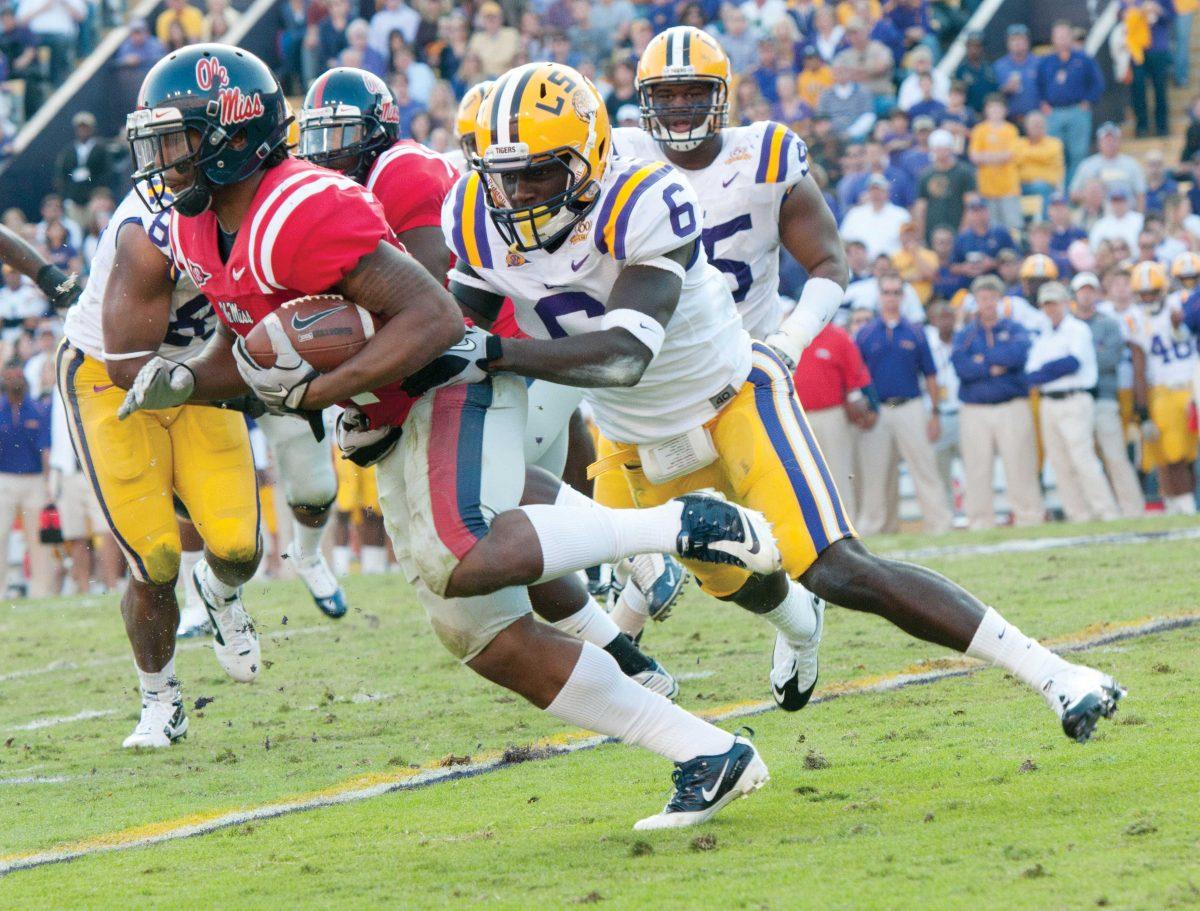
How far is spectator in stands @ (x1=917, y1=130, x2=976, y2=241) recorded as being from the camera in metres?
12.6

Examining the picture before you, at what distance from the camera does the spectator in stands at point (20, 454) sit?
452 inches

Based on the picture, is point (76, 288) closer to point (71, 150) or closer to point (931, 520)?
point (931, 520)

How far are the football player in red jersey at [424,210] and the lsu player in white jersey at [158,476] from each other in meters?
0.64

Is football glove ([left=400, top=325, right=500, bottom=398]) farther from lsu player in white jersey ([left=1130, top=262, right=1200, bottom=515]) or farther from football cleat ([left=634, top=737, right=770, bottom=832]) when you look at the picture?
lsu player in white jersey ([left=1130, top=262, right=1200, bottom=515])

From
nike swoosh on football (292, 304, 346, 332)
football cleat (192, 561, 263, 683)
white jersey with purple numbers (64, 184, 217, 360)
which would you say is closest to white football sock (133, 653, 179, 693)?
football cleat (192, 561, 263, 683)

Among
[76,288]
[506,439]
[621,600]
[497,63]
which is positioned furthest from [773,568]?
[497,63]

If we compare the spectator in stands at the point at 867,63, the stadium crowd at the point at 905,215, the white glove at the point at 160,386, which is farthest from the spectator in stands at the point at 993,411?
the white glove at the point at 160,386

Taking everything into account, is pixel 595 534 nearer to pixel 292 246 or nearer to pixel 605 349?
pixel 605 349

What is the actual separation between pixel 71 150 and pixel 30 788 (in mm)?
11391

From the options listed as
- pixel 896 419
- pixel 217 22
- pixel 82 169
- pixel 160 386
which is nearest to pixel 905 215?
pixel 896 419

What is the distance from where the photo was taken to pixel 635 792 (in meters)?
4.17

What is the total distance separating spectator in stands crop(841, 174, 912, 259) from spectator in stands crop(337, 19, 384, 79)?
461 cm

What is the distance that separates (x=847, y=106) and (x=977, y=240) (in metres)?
1.90

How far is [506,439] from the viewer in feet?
12.9
